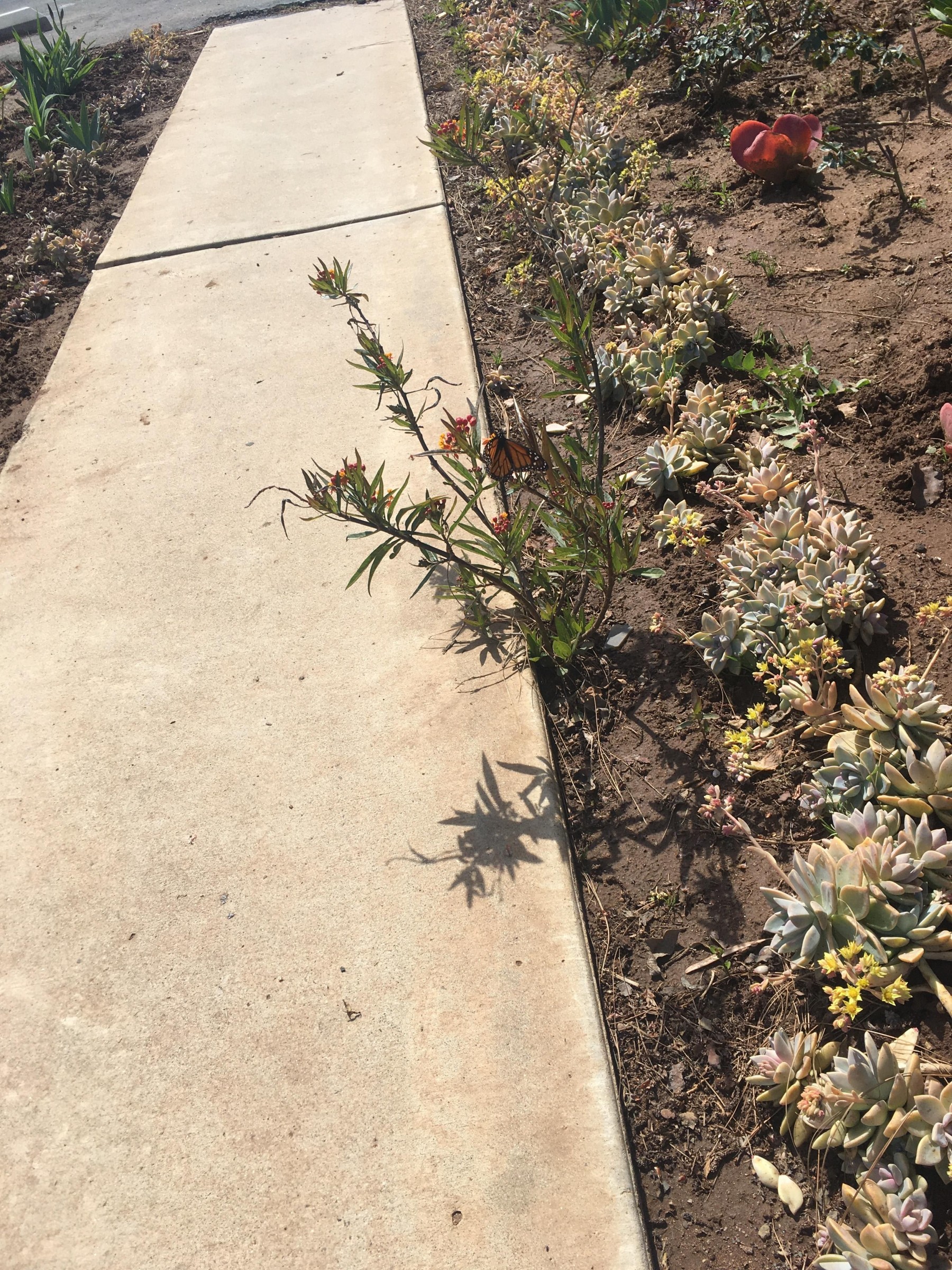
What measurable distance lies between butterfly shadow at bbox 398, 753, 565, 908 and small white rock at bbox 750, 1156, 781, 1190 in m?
0.78

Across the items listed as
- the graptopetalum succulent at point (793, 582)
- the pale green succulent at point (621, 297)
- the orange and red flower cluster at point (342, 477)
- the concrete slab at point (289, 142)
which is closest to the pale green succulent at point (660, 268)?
the pale green succulent at point (621, 297)

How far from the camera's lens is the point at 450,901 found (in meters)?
2.19

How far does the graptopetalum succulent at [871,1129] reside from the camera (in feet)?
4.98

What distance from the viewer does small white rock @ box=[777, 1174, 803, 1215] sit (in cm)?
167

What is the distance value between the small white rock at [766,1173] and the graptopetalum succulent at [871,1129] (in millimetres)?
65

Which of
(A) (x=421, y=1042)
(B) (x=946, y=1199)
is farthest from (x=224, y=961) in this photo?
(B) (x=946, y=1199)

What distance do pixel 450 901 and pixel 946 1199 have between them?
1130mm

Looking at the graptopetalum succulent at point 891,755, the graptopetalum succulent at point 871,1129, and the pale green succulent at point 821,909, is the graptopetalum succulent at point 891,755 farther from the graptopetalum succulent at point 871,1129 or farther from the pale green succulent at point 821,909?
the graptopetalum succulent at point 871,1129

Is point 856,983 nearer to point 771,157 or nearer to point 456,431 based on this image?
point 456,431

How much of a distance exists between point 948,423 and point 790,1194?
1.97 metres

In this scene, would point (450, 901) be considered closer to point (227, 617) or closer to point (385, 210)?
point (227, 617)

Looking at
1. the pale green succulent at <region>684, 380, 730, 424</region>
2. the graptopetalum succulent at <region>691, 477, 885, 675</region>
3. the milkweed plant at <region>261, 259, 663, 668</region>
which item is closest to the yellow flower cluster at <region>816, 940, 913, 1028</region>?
the graptopetalum succulent at <region>691, 477, 885, 675</region>

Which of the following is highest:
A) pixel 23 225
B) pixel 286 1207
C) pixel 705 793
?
pixel 23 225

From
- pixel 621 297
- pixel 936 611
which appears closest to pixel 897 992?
pixel 936 611
